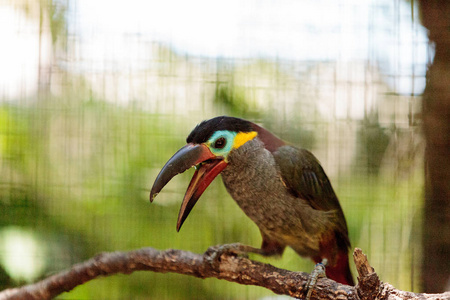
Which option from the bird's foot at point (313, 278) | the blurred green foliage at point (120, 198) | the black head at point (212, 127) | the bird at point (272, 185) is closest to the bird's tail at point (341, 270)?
the bird at point (272, 185)

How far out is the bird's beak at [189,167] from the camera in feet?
3.25

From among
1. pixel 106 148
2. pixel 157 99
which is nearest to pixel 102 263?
pixel 106 148

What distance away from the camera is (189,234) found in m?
1.72

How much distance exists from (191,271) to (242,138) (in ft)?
1.44

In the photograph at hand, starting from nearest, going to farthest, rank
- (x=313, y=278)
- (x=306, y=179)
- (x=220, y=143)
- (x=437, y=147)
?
(x=313, y=278)
(x=220, y=143)
(x=306, y=179)
(x=437, y=147)

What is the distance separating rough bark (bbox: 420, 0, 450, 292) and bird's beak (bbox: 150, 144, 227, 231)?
0.97 meters

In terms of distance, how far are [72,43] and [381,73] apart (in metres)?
1.40

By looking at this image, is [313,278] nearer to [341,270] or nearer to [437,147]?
[341,270]

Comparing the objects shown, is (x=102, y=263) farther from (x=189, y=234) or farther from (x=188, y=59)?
(x=188, y=59)

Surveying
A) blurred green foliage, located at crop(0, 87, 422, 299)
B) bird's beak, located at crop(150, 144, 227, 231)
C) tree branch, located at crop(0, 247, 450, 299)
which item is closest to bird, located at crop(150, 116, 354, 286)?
Result: bird's beak, located at crop(150, 144, 227, 231)

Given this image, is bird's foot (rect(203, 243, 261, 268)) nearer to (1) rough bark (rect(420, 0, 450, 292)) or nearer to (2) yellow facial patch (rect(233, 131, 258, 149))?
(2) yellow facial patch (rect(233, 131, 258, 149))

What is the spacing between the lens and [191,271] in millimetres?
1168

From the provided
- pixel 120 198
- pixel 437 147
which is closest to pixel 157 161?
pixel 120 198

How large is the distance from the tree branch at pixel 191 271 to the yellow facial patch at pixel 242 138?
1.11 feet
